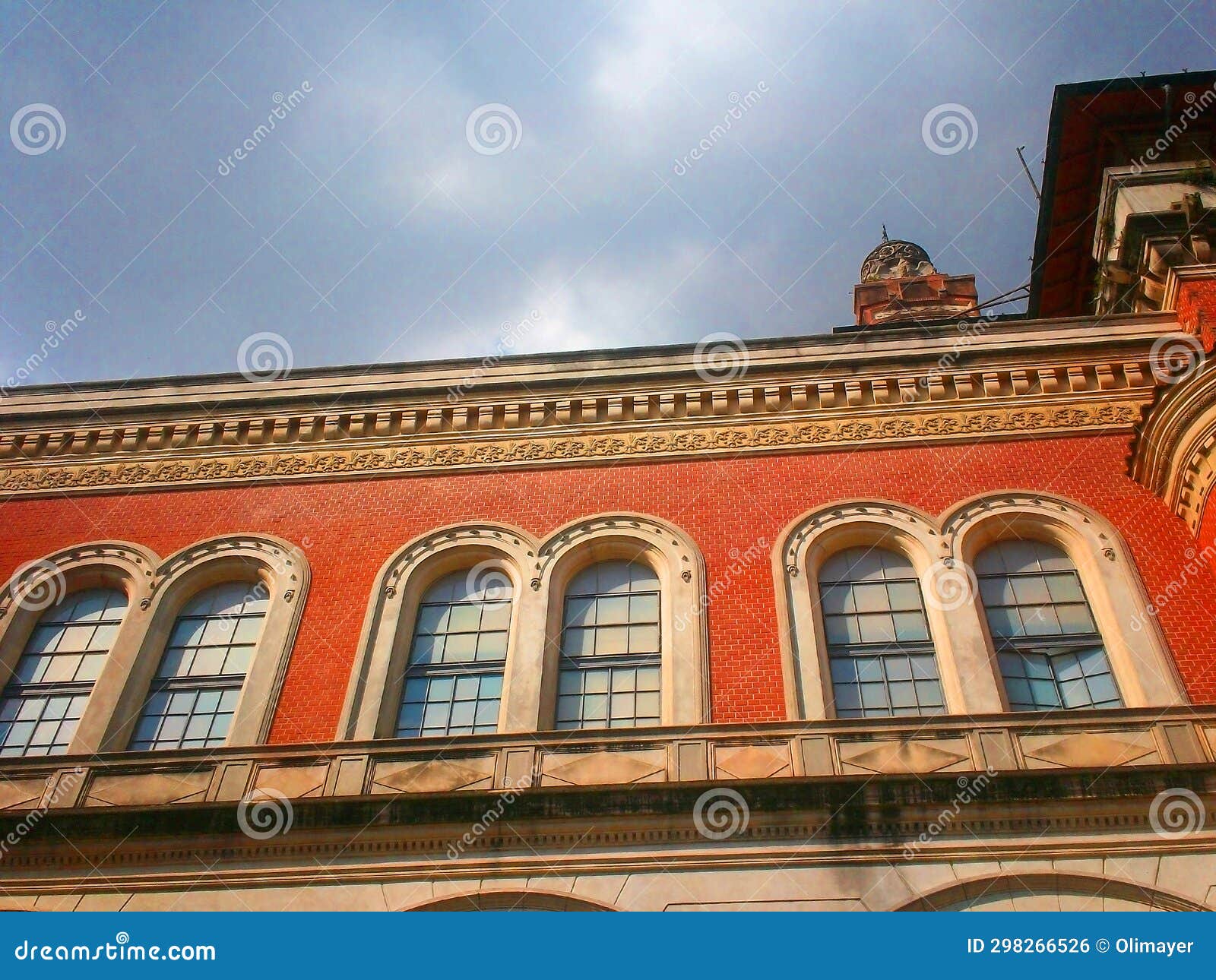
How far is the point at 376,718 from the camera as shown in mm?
11531

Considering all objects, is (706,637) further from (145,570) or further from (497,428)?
(145,570)

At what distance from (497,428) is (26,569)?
5.90 m

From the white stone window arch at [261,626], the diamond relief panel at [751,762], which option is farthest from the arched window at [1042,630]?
the white stone window arch at [261,626]

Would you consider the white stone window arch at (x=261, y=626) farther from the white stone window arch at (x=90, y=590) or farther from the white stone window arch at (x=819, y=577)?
the white stone window arch at (x=819, y=577)

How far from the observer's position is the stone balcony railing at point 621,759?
33.5 ft

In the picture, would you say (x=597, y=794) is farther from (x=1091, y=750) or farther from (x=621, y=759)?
(x=1091, y=750)

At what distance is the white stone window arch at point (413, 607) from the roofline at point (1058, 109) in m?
11.5

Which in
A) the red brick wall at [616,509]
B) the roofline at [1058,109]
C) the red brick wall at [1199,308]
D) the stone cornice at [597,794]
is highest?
the roofline at [1058,109]

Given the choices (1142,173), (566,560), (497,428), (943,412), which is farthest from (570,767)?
(1142,173)

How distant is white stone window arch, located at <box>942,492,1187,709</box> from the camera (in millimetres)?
11102

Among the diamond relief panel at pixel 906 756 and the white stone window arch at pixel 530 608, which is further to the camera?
the white stone window arch at pixel 530 608

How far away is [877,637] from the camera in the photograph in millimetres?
12102

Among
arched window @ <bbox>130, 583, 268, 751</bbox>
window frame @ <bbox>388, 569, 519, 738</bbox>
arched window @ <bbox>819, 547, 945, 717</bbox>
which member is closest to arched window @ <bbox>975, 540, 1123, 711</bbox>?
arched window @ <bbox>819, 547, 945, 717</bbox>

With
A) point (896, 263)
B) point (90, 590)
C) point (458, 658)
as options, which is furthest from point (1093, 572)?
point (896, 263)
